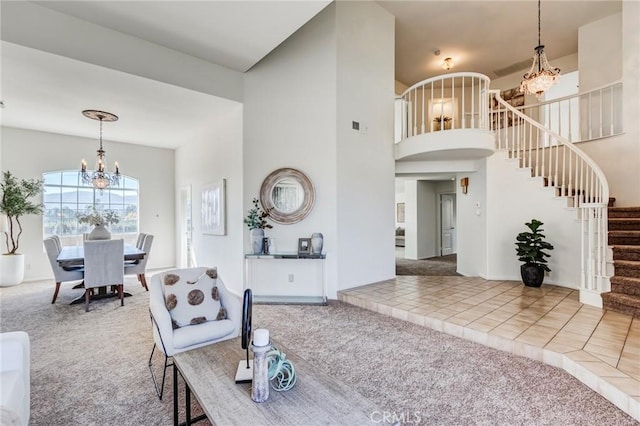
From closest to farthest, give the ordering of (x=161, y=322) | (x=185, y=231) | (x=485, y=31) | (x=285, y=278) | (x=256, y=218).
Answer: (x=161, y=322)
(x=256, y=218)
(x=285, y=278)
(x=485, y=31)
(x=185, y=231)

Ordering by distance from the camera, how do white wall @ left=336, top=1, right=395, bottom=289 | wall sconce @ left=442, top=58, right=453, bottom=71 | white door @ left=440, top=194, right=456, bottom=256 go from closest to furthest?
white wall @ left=336, top=1, right=395, bottom=289
wall sconce @ left=442, top=58, right=453, bottom=71
white door @ left=440, top=194, right=456, bottom=256

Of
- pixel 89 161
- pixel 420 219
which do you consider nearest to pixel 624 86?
pixel 420 219

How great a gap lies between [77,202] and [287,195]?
5268mm

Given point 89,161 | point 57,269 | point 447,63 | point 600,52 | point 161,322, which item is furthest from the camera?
point 447,63

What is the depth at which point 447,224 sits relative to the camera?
9570mm

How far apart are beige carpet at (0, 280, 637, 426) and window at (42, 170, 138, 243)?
312cm

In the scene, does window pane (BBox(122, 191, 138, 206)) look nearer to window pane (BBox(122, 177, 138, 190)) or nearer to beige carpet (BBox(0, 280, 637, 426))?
window pane (BBox(122, 177, 138, 190))

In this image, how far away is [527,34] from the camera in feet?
20.9

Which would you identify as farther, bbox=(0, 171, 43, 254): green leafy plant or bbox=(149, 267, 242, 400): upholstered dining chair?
bbox=(0, 171, 43, 254): green leafy plant

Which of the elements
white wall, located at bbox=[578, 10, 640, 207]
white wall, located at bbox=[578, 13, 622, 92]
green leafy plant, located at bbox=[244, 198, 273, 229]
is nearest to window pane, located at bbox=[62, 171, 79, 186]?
green leafy plant, located at bbox=[244, 198, 273, 229]

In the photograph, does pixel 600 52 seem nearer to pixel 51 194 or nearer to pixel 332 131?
pixel 332 131

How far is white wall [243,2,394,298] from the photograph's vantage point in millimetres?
4691

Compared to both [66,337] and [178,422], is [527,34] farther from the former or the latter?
[66,337]

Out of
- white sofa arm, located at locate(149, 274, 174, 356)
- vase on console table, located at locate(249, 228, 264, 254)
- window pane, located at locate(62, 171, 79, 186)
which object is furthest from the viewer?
window pane, located at locate(62, 171, 79, 186)
